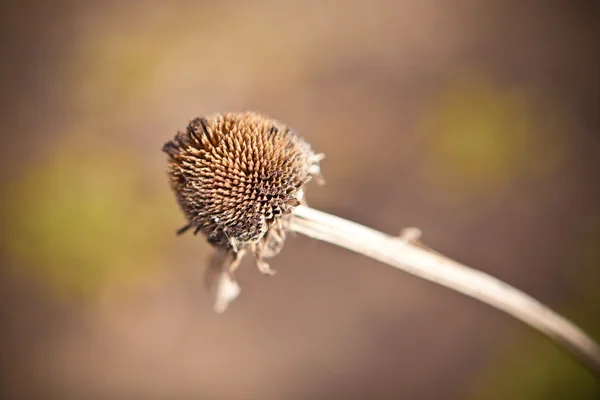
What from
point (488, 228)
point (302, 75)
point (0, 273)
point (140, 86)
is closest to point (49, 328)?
point (0, 273)

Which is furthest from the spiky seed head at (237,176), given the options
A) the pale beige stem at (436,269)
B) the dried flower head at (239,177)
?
the pale beige stem at (436,269)

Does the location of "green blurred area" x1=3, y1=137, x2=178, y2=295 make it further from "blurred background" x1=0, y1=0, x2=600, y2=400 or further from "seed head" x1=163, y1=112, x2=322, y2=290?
"seed head" x1=163, y1=112, x2=322, y2=290

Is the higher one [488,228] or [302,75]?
[302,75]

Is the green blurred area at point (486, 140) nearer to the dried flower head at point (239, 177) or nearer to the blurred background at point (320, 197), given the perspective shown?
the blurred background at point (320, 197)

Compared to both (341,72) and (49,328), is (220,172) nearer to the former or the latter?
(341,72)

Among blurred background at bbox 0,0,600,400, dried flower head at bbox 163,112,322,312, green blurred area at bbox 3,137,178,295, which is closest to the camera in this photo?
dried flower head at bbox 163,112,322,312

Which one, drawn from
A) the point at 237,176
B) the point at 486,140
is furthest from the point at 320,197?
the point at 237,176

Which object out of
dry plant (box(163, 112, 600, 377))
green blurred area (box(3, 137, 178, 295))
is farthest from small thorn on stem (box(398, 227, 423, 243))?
green blurred area (box(3, 137, 178, 295))
